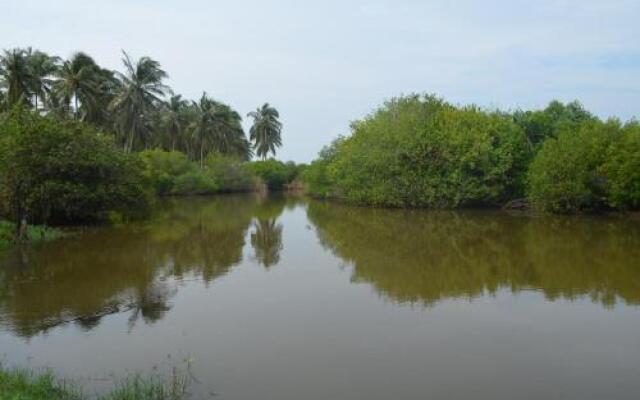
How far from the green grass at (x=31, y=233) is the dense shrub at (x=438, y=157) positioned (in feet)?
68.1

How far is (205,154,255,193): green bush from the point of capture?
188 feet

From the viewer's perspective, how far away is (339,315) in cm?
1034

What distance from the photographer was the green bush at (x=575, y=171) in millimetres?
29062

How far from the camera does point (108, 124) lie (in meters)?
43.6

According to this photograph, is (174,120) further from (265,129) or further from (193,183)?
A: (265,129)

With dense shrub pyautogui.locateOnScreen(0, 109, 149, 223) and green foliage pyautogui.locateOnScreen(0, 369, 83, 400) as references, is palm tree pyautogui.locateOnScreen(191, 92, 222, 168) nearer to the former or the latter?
dense shrub pyautogui.locateOnScreen(0, 109, 149, 223)

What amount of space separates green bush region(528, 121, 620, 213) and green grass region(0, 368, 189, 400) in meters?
26.3

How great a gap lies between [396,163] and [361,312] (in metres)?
25.8

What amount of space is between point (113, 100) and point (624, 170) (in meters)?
32.9

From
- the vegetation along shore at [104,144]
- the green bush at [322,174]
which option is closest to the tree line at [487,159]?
the green bush at [322,174]

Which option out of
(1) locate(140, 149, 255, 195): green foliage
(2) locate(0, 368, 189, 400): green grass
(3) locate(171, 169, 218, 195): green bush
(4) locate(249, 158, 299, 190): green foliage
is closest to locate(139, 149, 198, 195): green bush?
(1) locate(140, 149, 255, 195): green foliage

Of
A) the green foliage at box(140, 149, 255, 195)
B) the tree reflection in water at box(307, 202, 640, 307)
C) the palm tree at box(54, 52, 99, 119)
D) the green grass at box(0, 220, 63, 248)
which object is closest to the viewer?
the tree reflection in water at box(307, 202, 640, 307)

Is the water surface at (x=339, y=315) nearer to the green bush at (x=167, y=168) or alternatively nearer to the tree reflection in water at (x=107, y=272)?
the tree reflection in water at (x=107, y=272)

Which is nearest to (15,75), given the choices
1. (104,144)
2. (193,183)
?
(104,144)
